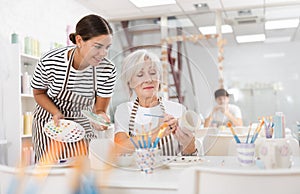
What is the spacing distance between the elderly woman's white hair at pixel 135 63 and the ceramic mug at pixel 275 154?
0.46 m

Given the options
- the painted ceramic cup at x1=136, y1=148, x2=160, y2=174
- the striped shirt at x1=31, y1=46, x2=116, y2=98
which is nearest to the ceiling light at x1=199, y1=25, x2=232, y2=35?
the striped shirt at x1=31, y1=46, x2=116, y2=98

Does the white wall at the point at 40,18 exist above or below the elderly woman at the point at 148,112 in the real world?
above

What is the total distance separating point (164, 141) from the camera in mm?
1438

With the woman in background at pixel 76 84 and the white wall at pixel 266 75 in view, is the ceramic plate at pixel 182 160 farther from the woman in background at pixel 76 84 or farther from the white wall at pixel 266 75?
the white wall at pixel 266 75

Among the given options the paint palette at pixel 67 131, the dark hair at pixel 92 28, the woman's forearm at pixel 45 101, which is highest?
the dark hair at pixel 92 28

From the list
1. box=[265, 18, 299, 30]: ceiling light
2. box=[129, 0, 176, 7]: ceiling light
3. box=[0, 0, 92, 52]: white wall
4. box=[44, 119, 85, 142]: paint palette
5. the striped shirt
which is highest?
box=[129, 0, 176, 7]: ceiling light

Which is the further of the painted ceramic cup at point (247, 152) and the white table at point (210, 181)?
the painted ceramic cup at point (247, 152)

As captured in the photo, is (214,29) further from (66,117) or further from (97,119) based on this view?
(97,119)

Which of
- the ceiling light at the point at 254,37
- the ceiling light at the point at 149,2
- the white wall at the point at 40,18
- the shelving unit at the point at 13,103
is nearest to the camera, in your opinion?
the shelving unit at the point at 13,103

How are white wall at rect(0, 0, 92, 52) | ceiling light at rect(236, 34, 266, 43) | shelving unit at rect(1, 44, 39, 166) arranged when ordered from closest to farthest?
1. shelving unit at rect(1, 44, 39, 166)
2. white wall at rect(0, 0, 92, 52)
3. ceiling light at rect(236, 34, 266, 43)

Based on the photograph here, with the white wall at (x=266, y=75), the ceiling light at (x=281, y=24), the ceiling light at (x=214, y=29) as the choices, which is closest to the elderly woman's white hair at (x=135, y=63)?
the ceiling light at (x=214, y=29)

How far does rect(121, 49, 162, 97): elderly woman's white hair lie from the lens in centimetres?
148

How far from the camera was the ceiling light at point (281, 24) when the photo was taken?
5.96m

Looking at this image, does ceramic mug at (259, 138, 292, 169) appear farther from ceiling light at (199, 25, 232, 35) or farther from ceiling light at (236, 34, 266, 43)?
ceiling light at (236, 34, 266, 43)
